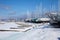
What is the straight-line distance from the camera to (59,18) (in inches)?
725

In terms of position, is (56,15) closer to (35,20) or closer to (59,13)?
(59,13)

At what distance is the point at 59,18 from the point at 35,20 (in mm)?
23467

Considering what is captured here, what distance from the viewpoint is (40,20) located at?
40.0 meters

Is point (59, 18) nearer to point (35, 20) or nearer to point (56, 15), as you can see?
point (56, 15)

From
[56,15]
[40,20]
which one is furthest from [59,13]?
[40,20]

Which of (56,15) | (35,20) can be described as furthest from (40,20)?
(56,15)

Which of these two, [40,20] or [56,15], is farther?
[40,20]

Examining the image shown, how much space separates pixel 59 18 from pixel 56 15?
2.08 feet

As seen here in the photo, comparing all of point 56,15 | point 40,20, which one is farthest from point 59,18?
point 40,20

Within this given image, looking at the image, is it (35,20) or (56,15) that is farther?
(35,20)

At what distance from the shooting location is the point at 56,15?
1870 cm

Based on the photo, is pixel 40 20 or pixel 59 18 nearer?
pixel 59 18

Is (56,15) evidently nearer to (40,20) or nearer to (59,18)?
(59,18)

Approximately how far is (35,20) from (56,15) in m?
23.1
